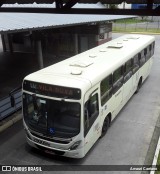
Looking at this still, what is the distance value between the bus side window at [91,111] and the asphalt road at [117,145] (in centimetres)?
148

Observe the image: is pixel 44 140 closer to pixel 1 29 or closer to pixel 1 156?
pixel 1 156

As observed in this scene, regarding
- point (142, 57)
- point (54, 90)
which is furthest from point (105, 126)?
point (142, 57)

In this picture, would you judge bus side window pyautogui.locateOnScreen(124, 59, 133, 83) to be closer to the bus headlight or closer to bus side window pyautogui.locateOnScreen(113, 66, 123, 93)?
bus side window pyautogui.locateOnScreen(113, 66, 123, 93)

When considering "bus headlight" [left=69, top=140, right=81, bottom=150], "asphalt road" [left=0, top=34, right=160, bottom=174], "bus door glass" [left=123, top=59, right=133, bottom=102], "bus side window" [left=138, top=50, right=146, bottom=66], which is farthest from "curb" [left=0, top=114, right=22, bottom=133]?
"bus side window" [left=138, top=50, right=146, bottom=66]

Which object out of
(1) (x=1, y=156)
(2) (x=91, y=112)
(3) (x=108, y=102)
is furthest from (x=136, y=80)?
(1) (x=1, y=156)

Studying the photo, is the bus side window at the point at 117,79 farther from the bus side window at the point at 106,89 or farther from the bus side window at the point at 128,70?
the bus side window at the point at 128,70

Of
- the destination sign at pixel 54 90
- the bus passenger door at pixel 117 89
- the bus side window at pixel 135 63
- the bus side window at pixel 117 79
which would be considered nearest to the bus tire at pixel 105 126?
the bus passenger door at pixel 117 89

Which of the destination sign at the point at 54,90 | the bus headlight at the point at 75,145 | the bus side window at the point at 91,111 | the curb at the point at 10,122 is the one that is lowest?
the curb at the point at 10,122

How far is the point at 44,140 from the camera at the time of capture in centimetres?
857

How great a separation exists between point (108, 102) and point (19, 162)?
4.04m

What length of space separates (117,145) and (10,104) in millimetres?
5573

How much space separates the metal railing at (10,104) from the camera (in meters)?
11.8

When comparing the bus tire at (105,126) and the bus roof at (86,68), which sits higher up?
the bus roof at (86,68)

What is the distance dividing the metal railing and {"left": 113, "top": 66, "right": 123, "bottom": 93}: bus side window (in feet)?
16.1
